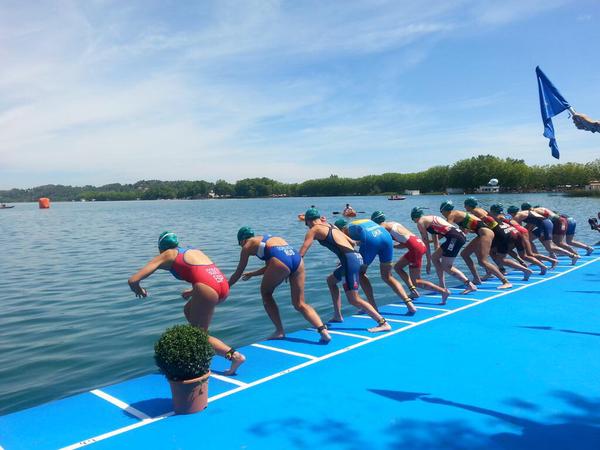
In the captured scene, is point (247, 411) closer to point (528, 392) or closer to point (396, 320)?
point (528, 392)

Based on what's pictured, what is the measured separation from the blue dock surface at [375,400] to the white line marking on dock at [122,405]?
14 mm

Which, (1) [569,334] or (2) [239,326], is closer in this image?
(1) [569,334]

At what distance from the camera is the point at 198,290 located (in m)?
5.95

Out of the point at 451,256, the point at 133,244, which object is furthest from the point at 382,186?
the point at 451,256

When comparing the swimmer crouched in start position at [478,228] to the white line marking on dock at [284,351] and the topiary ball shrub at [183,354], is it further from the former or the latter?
the topiary ball shrub at [183,354]

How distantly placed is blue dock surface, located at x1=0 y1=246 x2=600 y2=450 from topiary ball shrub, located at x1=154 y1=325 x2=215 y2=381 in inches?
19.0

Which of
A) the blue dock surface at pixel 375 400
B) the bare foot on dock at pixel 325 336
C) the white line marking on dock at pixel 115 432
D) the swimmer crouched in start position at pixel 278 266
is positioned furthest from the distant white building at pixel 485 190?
the white line marking on dock at pixel 115 432

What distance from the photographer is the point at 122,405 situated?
5.34 metres

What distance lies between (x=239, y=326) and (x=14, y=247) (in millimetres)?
27537

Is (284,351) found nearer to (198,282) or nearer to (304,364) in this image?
(304,364)

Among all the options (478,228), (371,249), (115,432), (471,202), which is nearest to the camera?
(115,432)

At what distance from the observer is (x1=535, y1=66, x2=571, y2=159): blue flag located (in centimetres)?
782

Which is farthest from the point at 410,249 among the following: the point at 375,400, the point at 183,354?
the point at 183,354

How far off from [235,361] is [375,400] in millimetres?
1844
